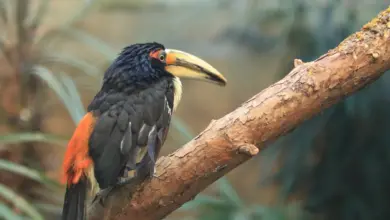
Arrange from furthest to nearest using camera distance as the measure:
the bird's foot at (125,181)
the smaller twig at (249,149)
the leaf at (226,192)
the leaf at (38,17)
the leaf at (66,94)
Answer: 1. the leaf at (38,17)
2. the leaf at (226,192)
3. the leaf at (66,94)
4. the bird's foot at (125,181)
5. the smaller twig at (249,149)

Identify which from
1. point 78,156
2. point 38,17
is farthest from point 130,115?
point 38,17

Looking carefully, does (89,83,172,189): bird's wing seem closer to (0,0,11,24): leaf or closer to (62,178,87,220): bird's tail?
(62,178,87,220): bird's tail

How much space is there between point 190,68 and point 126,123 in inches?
8.6

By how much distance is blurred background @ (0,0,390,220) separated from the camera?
158 centimetres

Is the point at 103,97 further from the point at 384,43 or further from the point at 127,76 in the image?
the point at 384,43

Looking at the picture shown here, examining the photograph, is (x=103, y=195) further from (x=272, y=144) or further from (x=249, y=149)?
(x=272, y=144)

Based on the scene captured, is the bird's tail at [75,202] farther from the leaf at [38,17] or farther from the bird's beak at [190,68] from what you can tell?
the leaf at [38,17]

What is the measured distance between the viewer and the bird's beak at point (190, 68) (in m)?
1.16

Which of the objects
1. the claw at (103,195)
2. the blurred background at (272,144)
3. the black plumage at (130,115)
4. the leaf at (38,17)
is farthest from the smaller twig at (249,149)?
the leaf at (38,17)

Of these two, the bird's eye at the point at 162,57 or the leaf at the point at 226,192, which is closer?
the bird's eye at the point at 162,57

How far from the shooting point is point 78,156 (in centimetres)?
102

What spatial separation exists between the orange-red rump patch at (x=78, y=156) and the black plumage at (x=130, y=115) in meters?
0.01

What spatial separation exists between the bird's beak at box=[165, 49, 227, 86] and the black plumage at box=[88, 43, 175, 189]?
24mm

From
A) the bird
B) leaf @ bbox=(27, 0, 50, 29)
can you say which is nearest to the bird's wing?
the bird
